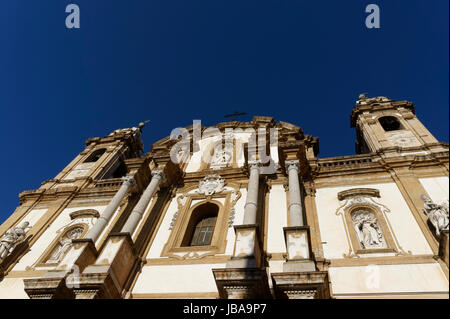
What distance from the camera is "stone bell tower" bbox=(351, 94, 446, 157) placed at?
14711 mm

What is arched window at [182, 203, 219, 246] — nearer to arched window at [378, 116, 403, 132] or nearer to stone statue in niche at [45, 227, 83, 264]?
stone statue in niche at [45, 227, 83, 264]

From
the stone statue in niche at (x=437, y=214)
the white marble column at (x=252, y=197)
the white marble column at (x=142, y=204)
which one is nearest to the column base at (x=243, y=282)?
the white marble column at (x=252, y=197)

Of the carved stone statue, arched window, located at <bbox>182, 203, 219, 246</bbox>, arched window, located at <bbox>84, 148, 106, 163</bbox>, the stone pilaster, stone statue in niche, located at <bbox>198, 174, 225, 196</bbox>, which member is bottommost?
the stone pilaster

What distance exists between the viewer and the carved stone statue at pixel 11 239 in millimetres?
12859

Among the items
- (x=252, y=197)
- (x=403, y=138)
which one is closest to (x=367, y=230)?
(x=252, y=197)

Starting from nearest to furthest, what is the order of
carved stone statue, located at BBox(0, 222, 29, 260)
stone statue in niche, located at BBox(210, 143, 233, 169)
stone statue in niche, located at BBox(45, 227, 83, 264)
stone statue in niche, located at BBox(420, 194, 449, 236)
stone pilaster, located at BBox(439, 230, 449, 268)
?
stone pilaster, located at BBox(439, 230, 449, 268)
stone statue in niche, located at BBox(420, 194, 449, 236)
carved stone statue, located at BBox(0, 222, 29, 260)
stone statue in niche, located at BBox(45, 227, 83, 264)
stone statue in niche, located at BBox(210, 143, 233, 169)

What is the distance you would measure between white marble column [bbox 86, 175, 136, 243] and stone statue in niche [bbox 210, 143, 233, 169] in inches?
173

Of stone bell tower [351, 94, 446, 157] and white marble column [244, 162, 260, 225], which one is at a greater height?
stone bell tower [351, 94, 446, 157]

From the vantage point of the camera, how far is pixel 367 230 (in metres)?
11.0

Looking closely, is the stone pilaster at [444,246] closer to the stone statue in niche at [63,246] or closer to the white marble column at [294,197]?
the white marble column at [294,197]

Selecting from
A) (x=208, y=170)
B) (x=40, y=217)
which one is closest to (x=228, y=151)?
(x=208, y=170)

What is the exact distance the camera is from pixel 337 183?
13.5 m

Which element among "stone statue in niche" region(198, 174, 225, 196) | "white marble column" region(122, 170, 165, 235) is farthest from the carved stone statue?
"stone statue in niche" region(198, 174, 225, 196)
